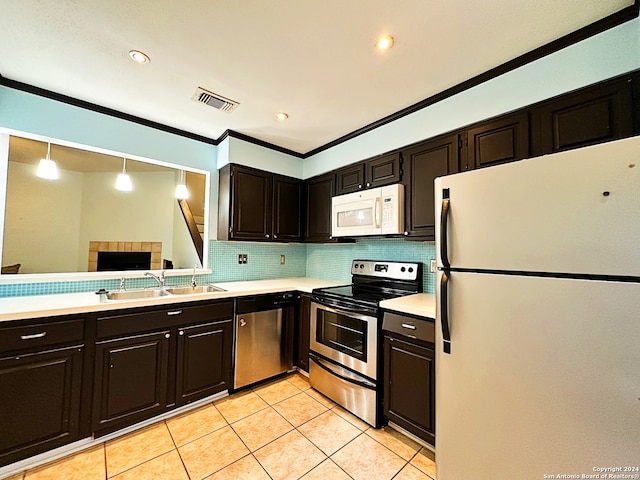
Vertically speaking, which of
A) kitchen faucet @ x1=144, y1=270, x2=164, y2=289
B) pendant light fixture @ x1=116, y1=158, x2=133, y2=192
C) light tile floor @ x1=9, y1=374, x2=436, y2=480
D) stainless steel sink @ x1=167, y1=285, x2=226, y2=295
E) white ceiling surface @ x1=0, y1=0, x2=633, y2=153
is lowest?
light tile floor @ x1=9, y1=374, x2=436, y2=480

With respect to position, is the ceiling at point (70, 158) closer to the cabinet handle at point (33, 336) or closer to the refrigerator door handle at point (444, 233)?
the cabinet handle at point (33, 336)

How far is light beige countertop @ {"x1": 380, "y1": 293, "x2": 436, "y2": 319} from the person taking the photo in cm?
175

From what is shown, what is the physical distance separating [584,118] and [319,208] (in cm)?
232

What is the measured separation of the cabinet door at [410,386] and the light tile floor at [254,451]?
182 mm

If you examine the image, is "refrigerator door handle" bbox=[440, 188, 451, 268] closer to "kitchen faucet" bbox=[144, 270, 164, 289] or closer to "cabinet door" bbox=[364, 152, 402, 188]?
"cabinet door" bbox=[364, 152, 402, 188]

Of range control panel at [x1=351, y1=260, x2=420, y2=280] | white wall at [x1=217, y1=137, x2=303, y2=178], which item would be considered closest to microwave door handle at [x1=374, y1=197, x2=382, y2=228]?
range control panel at [x1=351, y1=260, x2=420, y2=280]

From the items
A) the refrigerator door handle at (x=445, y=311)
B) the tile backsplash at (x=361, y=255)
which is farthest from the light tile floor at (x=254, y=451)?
the tile backsplash at (x=361, y=255)

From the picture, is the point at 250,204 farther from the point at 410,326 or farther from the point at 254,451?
the point at 254,451

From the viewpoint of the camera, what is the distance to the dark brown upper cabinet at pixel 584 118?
141 cm

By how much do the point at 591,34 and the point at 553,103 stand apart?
0.35m

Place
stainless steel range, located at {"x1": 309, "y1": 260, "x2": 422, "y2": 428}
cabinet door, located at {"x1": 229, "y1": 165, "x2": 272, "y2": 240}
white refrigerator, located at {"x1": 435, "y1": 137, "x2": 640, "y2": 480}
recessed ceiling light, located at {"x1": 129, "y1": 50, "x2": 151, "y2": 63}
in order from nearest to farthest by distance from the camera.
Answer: white refrigerator, located at {"x1": 435, "y1": 137, "x2": 640, "y2": 480} → recessed ceiling light, located at {"x1": 129, "y1": 50, "x2": 151, "y2": 63} → stainless steel range, located at {"x1": 309, "y1": 260, "x2": 422, "y2": 428} → cabinet door, located at {"x1": 229, "y1": 165, "x2": 272, "y2": 240}

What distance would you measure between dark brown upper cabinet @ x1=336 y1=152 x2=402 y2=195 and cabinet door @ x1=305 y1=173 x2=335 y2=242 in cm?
18

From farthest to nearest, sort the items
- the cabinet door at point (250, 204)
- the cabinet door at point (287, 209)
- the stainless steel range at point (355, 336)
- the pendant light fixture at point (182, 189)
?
the cabinet door at point (287, 209) < the pendant light fixture at point (182, 189) < the cabinet door at point (250, 204) < the stainless steel range at point (355, 336)

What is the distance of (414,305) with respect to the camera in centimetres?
190
